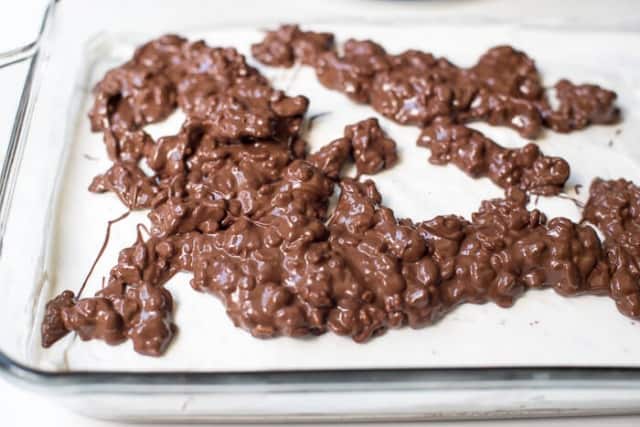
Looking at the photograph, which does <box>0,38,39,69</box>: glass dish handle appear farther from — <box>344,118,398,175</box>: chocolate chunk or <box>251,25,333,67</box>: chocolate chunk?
<box>344,118,398,175</box>: chocolate chunk

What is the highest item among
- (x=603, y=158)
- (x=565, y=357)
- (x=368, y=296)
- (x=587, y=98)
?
(x=587, y=98)

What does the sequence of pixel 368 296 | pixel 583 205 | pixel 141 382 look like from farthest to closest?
pixel 583 205 < pixel 368 296 < pixel 141 382

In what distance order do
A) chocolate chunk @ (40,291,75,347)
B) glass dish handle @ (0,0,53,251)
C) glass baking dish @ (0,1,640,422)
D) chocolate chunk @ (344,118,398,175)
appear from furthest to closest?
chocolate chunk @ (344,118,398,175)
glass dish handle @ (0,0,53,251)
chocolate chunk @ (40,291,75,347)
glass baking dish @ (0,1,640,422)

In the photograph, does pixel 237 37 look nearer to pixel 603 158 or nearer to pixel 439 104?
pixel 439 104

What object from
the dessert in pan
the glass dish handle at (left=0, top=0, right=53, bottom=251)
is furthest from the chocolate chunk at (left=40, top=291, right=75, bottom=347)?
the glass dish handle at (left=0, top=0, right=53, bottom=251)

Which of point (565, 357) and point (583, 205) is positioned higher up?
point (583, 205)

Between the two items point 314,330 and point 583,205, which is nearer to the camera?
point 314,330

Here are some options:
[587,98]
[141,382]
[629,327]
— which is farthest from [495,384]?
[587,98]

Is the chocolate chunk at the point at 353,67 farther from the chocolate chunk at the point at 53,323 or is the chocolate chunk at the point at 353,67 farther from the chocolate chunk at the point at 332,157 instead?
the chocolate chunk at the point at 53,323
